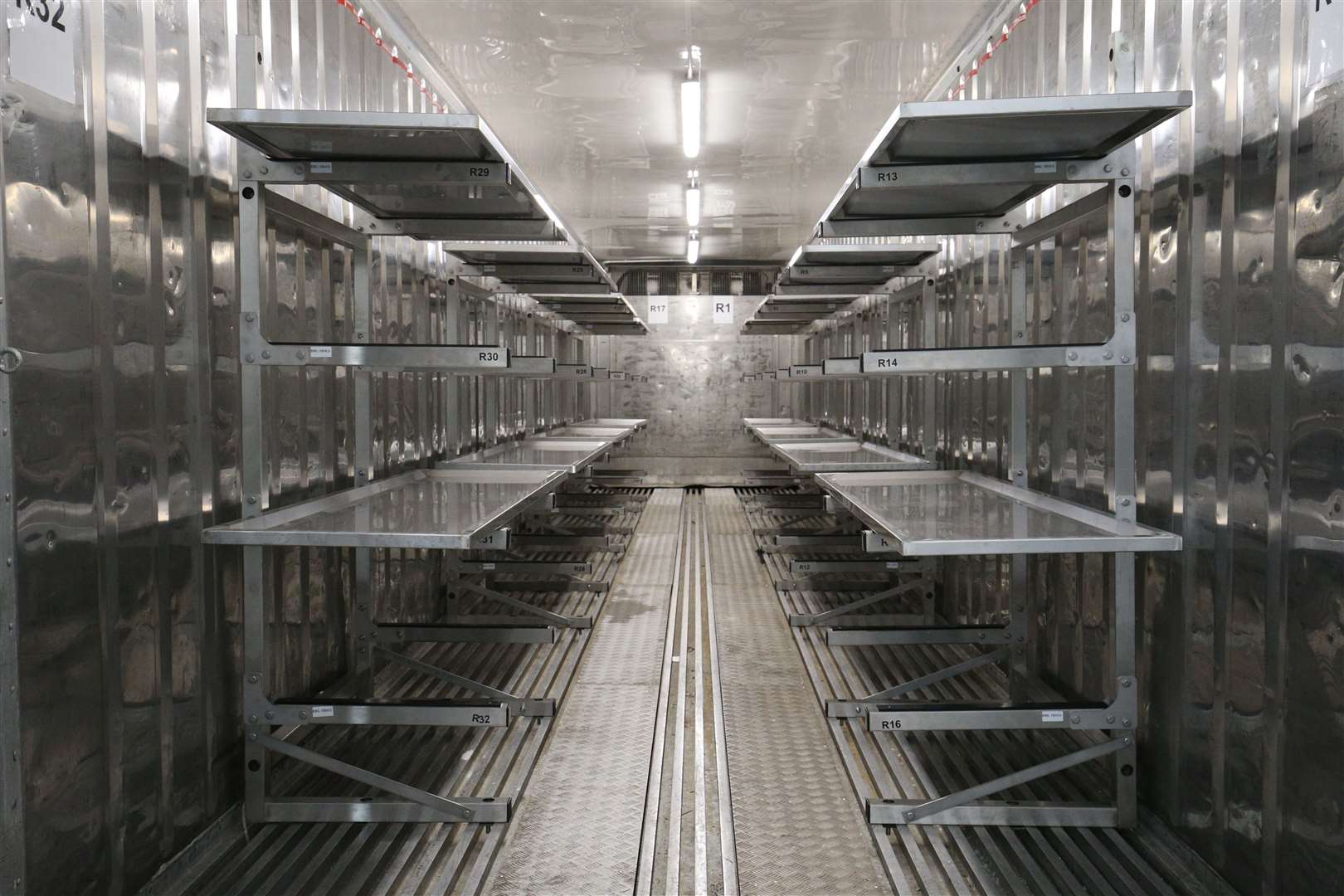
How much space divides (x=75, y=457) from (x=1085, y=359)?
2.39 meters

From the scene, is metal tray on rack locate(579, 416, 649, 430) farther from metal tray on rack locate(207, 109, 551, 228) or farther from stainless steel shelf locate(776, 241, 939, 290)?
metal tray on rack locate(207, 109, 551, 228)

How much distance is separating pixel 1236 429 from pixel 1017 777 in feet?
3.45

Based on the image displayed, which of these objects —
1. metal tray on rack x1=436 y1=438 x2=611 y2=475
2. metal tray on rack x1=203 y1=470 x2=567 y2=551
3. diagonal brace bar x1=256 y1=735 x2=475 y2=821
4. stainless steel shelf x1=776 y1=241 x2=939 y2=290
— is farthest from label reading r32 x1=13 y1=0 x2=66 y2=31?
stainless steel shelf x1=776 y1=241 x2=939 y2=290

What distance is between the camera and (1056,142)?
2475mm

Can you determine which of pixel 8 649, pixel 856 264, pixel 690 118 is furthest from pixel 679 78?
pixel 8 649

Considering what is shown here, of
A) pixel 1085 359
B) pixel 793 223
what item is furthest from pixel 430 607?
pixel 793 223

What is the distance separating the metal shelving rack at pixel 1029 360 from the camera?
7.48ft

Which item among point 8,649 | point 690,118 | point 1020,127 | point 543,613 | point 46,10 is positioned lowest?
point 543,613

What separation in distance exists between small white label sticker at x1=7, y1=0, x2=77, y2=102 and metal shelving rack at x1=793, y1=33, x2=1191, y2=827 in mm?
1777

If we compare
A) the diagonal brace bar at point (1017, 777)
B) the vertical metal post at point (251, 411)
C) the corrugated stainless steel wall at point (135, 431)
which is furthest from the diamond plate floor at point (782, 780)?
→ the corrugated stainless steel wall at point (135, 431)

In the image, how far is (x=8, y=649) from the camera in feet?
6.02

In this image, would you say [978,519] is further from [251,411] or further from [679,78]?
[679,78]

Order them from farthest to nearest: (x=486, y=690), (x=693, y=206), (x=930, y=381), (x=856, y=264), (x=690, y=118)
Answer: (x=693, y=206)
(x=690, y=118)
(x=930, y=381)
(x=856, y=264)
(x=486, y=690)

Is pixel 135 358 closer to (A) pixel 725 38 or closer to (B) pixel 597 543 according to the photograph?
(A) pixel 725 38
